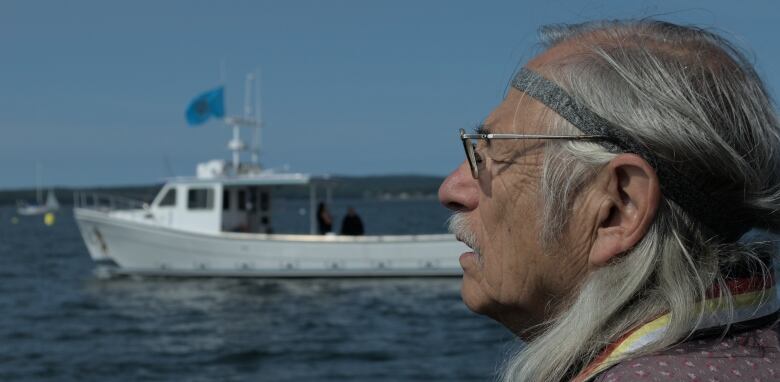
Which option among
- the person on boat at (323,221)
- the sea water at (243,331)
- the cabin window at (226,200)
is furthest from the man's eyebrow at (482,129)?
the person on boat at (323,221)

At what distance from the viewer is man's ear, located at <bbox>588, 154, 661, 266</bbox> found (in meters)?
1.13

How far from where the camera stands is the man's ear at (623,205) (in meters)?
1.13

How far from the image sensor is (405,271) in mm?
20516

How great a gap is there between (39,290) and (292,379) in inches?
482

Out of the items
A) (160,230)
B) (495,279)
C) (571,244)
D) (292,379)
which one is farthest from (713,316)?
(160,230)

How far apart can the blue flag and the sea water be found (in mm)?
2574

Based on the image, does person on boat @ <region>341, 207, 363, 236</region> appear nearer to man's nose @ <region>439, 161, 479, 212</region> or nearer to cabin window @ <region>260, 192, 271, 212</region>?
cabin window @ <region>260, 192, 271, 212</region>

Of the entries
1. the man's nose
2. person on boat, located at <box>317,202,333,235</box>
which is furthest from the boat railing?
the man's nose

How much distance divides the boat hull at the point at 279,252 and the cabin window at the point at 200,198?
881mm

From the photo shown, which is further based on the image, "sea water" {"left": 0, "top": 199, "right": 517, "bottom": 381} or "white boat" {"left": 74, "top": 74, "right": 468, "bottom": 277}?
"white boat" {"left": 74, "top": 74, "right": 468, "bottom": 277}

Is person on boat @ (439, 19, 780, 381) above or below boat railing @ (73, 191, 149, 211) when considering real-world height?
above

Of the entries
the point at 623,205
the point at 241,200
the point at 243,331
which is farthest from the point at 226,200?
the point at 623,205

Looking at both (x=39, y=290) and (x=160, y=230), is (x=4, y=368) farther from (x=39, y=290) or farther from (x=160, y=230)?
(x=39, y=290)

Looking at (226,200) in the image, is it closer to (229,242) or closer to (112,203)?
(229,242)
